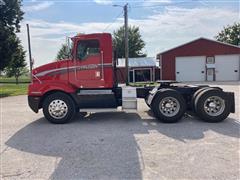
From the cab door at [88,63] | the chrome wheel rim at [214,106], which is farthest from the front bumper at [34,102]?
the chrome wheel rim at [214,106]

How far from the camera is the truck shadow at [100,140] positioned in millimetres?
4188

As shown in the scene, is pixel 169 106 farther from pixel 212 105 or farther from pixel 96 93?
pixel 96 93

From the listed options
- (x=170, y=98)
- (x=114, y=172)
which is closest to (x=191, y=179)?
(x=114, y=172)

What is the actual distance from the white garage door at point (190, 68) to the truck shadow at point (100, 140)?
25575mm

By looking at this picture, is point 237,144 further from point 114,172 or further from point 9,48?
point 9,48

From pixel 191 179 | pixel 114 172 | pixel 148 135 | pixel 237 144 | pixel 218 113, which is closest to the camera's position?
pixel 191 179

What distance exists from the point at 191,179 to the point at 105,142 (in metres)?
2.40

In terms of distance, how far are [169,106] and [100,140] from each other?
2.71 m

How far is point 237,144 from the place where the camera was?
5.35 meters

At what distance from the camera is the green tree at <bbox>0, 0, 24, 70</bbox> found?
19828 mm

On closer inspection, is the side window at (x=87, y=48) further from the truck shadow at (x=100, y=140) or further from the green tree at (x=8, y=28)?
the green tree at (x=8, y=28)

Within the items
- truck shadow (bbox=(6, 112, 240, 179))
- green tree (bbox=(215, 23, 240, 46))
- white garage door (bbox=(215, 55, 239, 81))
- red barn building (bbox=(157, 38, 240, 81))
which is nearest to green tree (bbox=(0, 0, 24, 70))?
truck shadow (bbox=(6, 112, 240, 179))

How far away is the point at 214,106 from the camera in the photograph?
761 centimetres

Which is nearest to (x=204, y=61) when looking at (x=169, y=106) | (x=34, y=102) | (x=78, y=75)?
(x=169, y=106)
